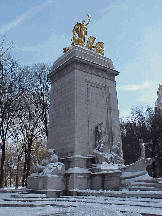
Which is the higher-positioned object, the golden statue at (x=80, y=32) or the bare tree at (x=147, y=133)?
the golden statue at (x=80, y=32)

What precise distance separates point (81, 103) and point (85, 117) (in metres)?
1.00

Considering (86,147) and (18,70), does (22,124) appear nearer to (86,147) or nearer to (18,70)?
(18,70)

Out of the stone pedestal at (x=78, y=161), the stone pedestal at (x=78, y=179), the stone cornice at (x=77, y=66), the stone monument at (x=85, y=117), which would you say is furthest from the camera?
the stone cornice at (x=77, y=66)

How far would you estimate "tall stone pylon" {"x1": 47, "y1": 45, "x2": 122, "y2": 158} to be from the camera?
13.2m

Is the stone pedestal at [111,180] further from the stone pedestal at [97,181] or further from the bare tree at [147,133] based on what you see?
the bare tree at [147,133]

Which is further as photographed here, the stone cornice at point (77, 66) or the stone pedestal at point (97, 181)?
the stone cornice at point (77, 66)

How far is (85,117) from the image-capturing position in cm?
1374

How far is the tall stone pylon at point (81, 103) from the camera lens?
13.2m

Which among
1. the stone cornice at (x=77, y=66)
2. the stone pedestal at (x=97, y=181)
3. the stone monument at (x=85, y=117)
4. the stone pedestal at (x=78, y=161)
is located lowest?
the stone pedestal at (x=97, y=181)

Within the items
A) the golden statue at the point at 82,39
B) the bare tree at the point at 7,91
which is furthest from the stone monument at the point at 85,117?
the bare tree at the point at 7,91

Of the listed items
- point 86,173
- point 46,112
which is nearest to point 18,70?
point 46,112

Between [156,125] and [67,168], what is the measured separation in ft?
61.3

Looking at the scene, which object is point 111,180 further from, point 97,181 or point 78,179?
point 78,179

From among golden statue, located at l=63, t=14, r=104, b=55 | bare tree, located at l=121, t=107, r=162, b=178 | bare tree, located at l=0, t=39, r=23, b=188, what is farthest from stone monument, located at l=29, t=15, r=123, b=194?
bare tree, located at l=121, t=107, r=162, b=178
